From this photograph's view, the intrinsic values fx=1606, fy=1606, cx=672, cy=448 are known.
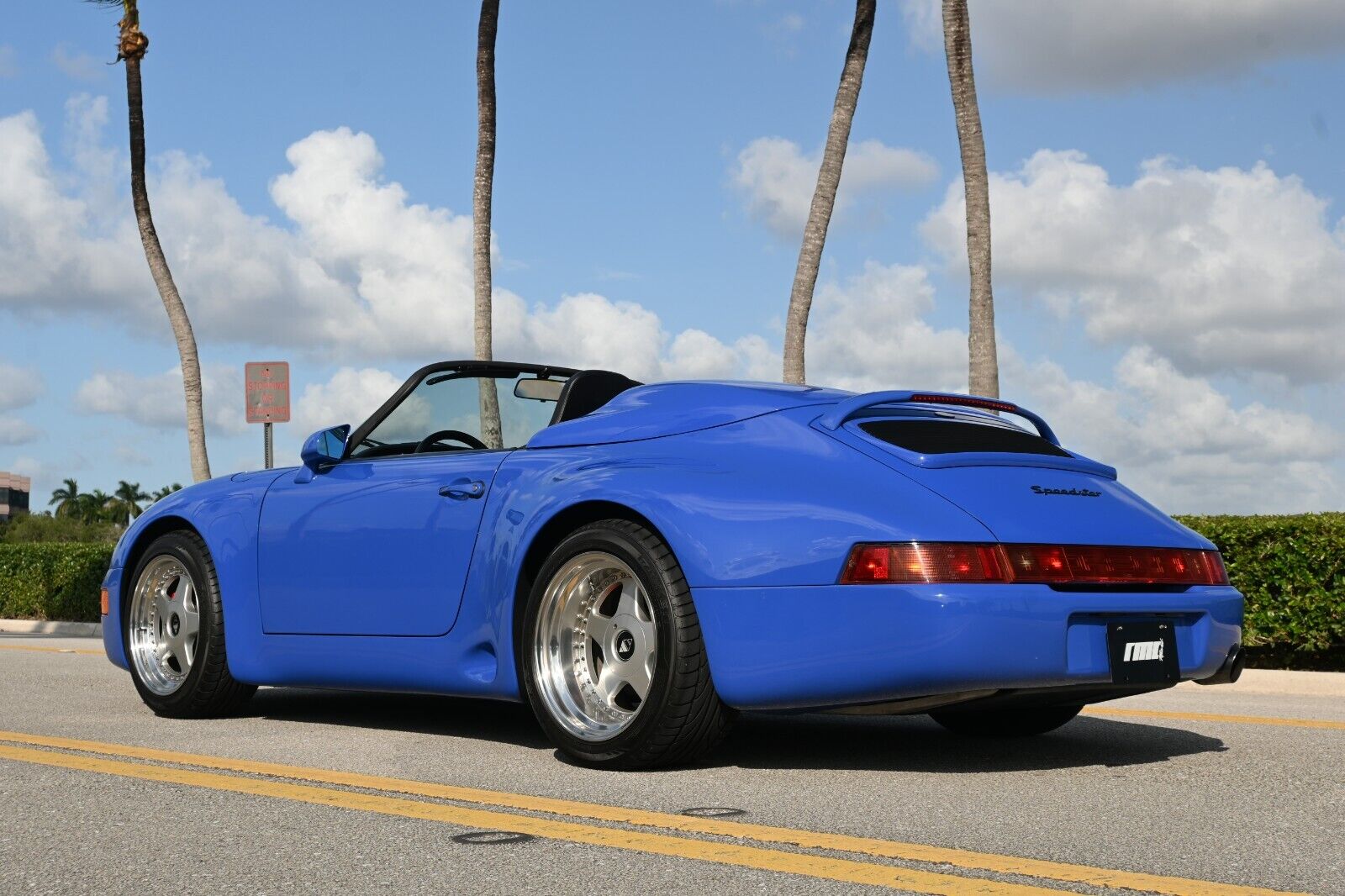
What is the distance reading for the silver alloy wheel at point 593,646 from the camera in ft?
16.8

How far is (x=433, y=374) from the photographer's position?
6.66m

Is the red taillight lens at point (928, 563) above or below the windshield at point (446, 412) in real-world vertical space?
below

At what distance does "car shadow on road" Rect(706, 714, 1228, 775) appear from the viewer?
5.29 m

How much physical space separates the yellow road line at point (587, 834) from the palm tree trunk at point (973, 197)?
11208mm

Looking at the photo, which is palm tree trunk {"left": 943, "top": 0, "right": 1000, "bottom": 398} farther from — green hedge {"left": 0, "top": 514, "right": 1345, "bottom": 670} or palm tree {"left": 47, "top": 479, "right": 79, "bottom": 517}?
palm tree {"left": 47, "top": 479, "right": 79, "bottom": 517}

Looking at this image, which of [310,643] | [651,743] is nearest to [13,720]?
[310,643]

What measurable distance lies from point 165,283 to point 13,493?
156 metres

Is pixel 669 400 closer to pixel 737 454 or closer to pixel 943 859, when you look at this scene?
pixel 737 454

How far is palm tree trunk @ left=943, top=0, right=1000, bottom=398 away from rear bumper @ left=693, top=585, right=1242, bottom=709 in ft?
35.2

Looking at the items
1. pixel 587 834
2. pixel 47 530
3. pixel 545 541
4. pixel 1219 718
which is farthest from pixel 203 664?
pixel 47 530

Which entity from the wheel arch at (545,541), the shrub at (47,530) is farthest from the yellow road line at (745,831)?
the shrub at (47,530)

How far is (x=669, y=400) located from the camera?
544 cm

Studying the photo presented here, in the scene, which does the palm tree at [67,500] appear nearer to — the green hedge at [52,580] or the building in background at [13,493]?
the building in background at [13,493]

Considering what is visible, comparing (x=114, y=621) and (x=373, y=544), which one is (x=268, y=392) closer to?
(x=114, y=621)
